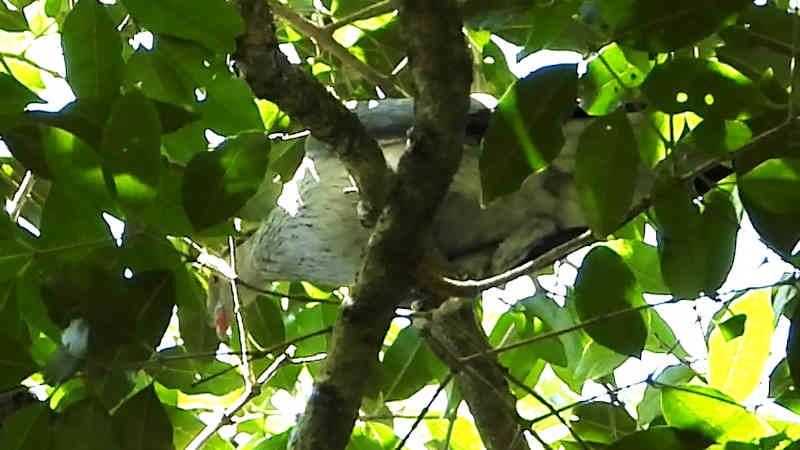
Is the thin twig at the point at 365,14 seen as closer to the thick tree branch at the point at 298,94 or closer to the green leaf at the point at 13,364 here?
the thick tree branch at the point at 298,94

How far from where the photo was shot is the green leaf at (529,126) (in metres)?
0.79

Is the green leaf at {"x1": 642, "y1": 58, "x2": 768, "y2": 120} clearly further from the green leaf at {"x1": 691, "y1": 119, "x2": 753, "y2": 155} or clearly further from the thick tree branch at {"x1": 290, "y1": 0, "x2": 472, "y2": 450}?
the thick tree branch at {"x1": 290, "y1": 0, "x2": 472, "y2": 450}

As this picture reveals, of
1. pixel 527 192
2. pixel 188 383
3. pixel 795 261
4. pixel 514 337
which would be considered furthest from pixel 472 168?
pixel 795 261

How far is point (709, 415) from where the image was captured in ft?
2.76

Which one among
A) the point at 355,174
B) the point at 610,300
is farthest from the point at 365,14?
the point at 610,300

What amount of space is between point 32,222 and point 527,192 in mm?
624

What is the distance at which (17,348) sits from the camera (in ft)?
2.72

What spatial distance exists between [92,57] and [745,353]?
A: 61cm

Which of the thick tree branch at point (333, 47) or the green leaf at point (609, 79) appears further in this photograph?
the thick tree branch at point (333, 47)

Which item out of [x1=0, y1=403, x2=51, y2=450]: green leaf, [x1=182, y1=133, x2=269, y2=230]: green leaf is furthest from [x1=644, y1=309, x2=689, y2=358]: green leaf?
[x1=0, y1=403, x2=51, y2=450]: green leaf

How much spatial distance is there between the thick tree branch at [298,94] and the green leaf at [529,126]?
0.19m

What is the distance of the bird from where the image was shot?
57.2 inches

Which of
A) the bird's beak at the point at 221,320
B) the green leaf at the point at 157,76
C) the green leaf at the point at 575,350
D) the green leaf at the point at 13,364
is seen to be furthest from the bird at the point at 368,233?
the green leaf at the point at 13,364

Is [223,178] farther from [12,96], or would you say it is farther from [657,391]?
[657,391]
